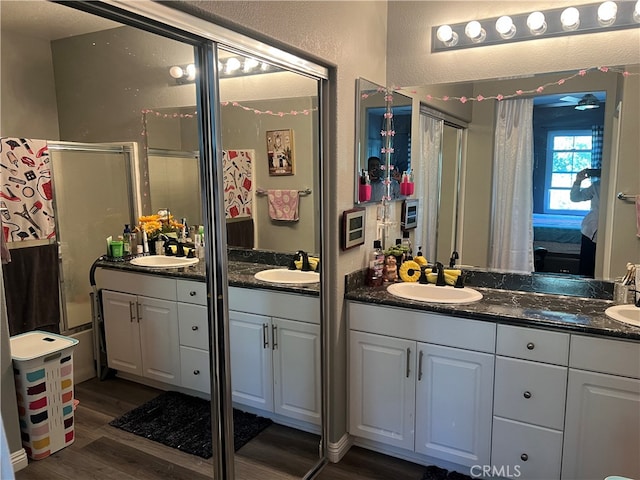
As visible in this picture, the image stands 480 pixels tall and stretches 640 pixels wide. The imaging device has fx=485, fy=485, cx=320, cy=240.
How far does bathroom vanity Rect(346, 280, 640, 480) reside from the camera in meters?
1.98

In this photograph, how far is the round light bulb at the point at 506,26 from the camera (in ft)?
7.82

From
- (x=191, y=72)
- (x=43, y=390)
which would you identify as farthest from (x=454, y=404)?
(x=191, y=72)

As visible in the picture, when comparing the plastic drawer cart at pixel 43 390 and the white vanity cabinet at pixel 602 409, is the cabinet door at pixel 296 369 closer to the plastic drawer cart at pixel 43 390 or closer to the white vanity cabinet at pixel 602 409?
the plastic drawer cart at pixel 43 390

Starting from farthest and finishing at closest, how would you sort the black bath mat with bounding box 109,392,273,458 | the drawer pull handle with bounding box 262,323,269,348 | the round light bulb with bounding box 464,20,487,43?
the round light bulb with bounding box 464,20,487,43, the drawer pull handle with bounding box 262,323,269,348, the black bath mat with bounding box 109,392,273,458

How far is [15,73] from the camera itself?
1.21 meters

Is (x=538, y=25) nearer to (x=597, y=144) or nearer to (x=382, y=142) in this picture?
(x=597, y=144)

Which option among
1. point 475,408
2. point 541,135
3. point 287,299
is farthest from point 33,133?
point 541,135

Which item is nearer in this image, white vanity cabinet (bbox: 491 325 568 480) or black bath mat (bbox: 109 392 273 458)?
black bath mat (bbox: 109 392 273 458)

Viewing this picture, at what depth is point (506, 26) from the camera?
2.38 m

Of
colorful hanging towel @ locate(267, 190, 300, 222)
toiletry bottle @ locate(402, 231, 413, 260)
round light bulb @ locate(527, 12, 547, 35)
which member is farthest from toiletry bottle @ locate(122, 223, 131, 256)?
round light bulb @ locate(527, 12, 547, 35)

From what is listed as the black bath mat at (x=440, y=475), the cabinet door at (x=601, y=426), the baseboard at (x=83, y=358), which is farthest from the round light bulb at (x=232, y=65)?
the black bath mat at (x=440, y=475)

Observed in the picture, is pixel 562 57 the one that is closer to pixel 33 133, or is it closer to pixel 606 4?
pixel 606 4

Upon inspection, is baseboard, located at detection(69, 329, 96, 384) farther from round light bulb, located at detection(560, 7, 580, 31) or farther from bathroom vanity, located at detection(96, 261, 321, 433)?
round light bulb, located at detection(560, 7, 580, 31)

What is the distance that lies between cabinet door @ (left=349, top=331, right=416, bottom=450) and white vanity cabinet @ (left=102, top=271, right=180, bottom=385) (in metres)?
1.04
